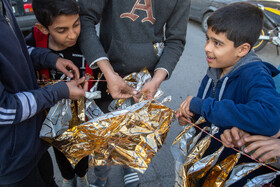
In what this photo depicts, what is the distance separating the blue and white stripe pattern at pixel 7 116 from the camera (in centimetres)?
84

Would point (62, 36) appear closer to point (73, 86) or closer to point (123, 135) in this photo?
point (73, 86)

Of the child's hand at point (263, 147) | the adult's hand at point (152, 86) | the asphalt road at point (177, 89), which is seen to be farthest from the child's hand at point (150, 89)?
the asphalt road at point (177, 89)

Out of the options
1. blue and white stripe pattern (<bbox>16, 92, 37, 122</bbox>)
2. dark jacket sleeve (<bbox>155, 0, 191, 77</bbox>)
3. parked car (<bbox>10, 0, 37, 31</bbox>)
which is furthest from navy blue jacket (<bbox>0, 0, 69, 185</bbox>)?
parked car (<bbox>10, 0, 37, 31</bbox>)

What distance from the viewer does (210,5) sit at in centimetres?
589

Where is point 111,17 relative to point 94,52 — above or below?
above

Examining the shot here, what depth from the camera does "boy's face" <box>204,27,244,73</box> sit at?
3.86 ft

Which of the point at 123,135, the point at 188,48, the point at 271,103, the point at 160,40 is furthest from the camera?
the point at 188,48

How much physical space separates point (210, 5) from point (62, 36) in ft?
18.7

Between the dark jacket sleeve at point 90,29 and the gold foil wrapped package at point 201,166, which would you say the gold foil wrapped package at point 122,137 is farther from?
the dark jacket sleeve at point 90,29

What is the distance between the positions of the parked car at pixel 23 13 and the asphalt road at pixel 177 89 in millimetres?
2426

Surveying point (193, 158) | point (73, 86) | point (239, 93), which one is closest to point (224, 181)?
point (193, 158)

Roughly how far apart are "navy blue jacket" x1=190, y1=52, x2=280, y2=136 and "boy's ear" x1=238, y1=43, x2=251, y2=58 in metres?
0.02

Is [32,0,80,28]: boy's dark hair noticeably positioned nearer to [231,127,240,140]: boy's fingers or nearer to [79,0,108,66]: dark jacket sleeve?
[79,0,108,66]: dark jacket sleeve

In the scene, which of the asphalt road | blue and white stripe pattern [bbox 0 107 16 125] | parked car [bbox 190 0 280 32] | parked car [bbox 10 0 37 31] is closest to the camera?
blue and white stripe pattern [bbox 0 107 16 125]
